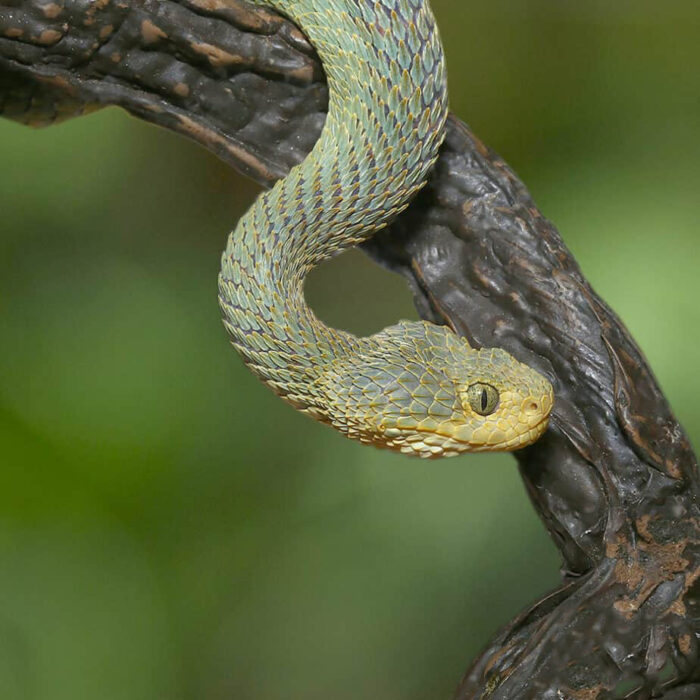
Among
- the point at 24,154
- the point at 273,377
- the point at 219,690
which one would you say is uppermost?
the point at 24,154

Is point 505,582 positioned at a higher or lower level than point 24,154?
lower

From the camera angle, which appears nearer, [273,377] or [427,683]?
[273,377]

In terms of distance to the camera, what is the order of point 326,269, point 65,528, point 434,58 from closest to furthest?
point 434,58 → point 65,528 → point 326,269

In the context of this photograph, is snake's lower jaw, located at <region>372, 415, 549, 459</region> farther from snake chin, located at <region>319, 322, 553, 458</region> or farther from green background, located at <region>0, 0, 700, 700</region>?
green background, located at <region>0, 0, 700, 700</region>

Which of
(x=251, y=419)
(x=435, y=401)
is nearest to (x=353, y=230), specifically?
(x=435, y=401)

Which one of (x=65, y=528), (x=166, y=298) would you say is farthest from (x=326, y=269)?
(x=65, y=528)

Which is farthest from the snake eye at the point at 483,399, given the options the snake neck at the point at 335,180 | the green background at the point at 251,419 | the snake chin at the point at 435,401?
the green background at the point at 251,419

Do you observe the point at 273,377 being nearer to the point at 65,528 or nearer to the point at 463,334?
the point at 463,334
